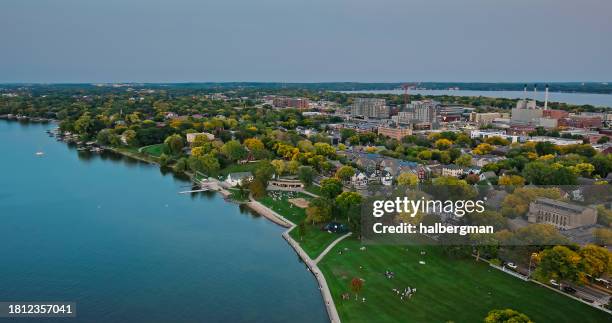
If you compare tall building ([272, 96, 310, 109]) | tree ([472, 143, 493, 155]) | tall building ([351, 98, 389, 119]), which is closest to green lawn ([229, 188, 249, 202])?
tree ([472, 143, 493, 155])

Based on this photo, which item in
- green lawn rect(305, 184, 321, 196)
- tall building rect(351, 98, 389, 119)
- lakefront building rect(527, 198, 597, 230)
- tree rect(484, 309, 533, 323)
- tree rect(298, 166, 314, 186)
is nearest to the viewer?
tree rect(484, 309, 533, 323)

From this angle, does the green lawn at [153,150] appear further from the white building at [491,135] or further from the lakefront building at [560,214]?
the lakefront building at [560,214]

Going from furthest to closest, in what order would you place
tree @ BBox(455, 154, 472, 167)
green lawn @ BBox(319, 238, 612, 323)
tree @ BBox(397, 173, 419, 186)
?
1. tree @ BBox(455, 154, 472, 167)
2. tree @ BBox(397, 173, 419, 186)
3. green lawn @ BBox(319, 238, 612, 323)

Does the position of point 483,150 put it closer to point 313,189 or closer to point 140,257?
point 313,189

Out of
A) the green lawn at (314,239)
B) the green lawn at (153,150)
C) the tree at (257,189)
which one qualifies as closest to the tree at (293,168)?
the tree at (257,189)

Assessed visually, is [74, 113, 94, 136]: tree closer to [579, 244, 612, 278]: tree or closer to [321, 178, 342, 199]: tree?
[321, 178, 342, 199]: tree
